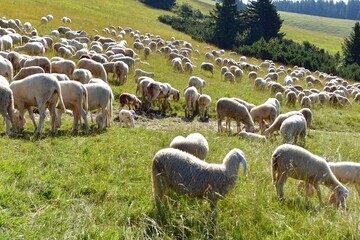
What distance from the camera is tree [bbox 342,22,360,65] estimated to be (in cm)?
5006

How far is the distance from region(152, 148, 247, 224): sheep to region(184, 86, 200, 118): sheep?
1163cm

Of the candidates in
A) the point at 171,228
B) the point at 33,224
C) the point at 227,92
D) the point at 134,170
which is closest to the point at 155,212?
the point at 171,228

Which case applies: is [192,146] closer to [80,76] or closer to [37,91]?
[37,91]

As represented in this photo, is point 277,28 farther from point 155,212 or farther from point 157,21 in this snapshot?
point 155,212

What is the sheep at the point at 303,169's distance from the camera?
22.3 ft

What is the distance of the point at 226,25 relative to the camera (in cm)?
5997

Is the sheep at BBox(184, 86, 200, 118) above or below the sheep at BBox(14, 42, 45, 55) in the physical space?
below

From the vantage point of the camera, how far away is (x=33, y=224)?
16.0 ft

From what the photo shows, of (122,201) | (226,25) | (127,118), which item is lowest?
(127,118)

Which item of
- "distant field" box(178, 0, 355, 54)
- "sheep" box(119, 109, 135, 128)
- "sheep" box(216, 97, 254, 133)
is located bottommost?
"sheep" box(119, 109, 135, 128)

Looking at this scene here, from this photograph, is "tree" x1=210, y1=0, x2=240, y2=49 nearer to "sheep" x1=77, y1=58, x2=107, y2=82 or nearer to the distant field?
"sheep" x1=77, y1=58, x2=107, y2=82

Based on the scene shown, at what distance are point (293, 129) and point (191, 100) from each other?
619 cm

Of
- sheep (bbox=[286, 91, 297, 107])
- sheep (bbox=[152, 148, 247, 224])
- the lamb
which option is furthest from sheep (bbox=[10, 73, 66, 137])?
sheep (bbox=[286, 91, 297, 107])

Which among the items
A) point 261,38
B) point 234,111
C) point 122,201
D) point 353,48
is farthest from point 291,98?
point 261,38
